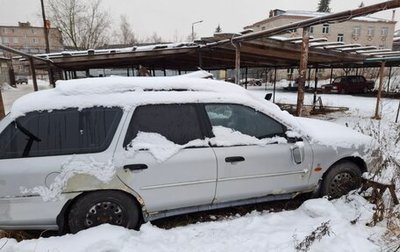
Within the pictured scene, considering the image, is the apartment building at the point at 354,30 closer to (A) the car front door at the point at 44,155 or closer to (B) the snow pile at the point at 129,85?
(B) the snow pile at the point at 129,85

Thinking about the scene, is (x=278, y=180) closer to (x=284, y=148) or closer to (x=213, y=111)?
(x=284, y=148)

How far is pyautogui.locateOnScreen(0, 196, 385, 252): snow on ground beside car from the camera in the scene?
268 centimetres

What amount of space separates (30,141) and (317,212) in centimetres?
325

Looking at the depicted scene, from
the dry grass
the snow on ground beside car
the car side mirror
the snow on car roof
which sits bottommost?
the dry grass

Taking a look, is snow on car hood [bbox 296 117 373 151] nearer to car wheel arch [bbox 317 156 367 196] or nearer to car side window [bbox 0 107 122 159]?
car wheel arch [bbox 317 156 367 196]

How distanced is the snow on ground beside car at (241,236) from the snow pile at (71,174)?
0.47 metres

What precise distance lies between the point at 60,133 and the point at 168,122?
1.11m

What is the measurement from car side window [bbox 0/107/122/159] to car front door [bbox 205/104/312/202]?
1.19 m

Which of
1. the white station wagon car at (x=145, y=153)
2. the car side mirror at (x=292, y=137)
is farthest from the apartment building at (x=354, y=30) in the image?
the white station wagon car at (x=145, y=153)

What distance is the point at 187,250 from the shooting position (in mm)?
2705

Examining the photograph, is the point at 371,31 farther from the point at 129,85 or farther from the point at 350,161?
the point at 129,85

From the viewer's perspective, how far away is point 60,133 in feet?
9.23

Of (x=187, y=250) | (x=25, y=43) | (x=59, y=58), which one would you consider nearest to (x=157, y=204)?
(x=187, y=250)

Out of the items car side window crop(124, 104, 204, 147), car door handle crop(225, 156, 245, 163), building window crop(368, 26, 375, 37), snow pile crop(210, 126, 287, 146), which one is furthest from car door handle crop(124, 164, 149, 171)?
building window crop(368, 26, 375, 37)
